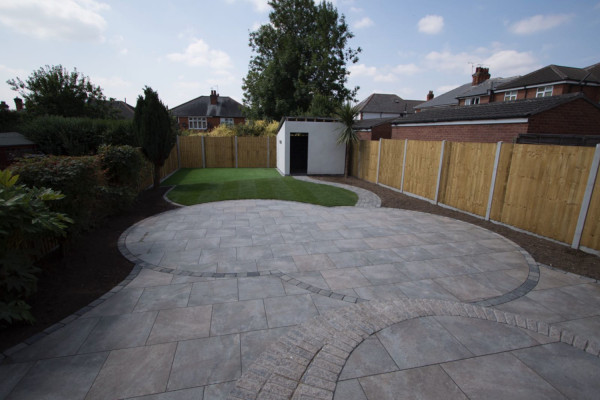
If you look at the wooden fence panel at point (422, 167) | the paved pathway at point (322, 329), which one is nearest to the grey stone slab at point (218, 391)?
the paved pathway at point (322, 329)

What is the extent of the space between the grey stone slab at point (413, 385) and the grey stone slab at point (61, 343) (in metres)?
2.86

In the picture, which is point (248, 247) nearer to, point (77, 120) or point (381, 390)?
point (381, 390)

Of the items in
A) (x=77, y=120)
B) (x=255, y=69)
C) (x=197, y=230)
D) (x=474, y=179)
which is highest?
(x=255, y=69)

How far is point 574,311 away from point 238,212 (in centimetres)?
695

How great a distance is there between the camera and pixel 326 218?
305 inches

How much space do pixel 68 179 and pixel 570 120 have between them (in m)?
13.1

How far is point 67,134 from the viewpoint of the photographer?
30.3 ft

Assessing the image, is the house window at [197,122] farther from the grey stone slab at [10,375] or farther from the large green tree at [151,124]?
the grey stone slab at [10,375]

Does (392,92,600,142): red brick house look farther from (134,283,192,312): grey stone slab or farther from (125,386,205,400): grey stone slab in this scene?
(125,386,205,400): grey stone slab

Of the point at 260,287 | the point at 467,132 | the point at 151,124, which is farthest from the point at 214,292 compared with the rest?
the point at 467,132

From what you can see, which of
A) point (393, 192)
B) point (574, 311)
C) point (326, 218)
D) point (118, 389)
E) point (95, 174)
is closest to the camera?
point (118, 389)

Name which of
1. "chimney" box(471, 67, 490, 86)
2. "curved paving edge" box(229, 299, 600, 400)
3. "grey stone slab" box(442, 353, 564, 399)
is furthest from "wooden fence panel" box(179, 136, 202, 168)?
"chimney" box(471, 67, 490, 86)

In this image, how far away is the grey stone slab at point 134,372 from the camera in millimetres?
2457

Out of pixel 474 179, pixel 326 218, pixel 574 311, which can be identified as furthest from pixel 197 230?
pixel 474 179
